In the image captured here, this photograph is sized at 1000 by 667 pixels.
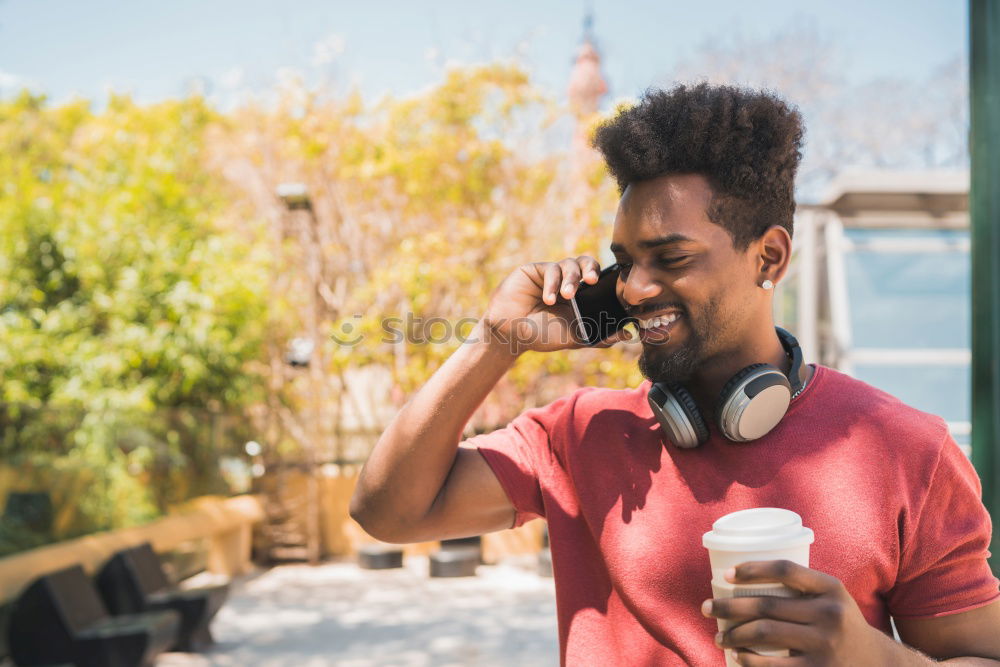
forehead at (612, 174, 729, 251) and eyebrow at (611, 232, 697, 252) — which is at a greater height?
forehead at (612, 174, 729, 251)

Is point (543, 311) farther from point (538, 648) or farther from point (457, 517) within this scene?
point (538, 648)

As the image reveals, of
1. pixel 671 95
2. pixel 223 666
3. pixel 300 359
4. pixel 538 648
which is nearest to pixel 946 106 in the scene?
pixel 300 359

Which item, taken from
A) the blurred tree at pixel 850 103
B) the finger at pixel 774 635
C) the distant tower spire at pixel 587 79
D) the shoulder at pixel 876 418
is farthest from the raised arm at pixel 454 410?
the blurred tree at pixel 850 103

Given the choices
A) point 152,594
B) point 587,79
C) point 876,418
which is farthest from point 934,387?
point 587,79

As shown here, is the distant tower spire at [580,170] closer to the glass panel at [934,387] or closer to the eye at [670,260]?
the glass panel at [934,387]

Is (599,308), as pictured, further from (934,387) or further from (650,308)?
(934,387)

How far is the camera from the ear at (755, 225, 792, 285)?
144 cm

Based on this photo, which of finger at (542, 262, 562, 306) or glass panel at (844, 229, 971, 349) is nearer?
finger at (542, 262, 562, 306)

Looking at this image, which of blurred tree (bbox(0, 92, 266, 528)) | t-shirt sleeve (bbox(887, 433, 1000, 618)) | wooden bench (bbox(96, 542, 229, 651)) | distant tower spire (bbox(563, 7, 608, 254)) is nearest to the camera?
t-shirt sleeve (bbox(887, 433, 1000, 618))

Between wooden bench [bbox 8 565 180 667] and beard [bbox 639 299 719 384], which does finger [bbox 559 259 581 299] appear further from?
wooden bench [bbox 8 565 180 667]

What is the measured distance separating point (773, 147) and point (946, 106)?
55.6 ft

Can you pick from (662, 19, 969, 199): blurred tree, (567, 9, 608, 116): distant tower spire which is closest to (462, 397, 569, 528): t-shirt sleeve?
(567, 9, 608, 116): distant tower spire

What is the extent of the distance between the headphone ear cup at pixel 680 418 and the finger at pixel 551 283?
0.25 meters

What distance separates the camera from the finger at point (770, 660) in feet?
3.02
